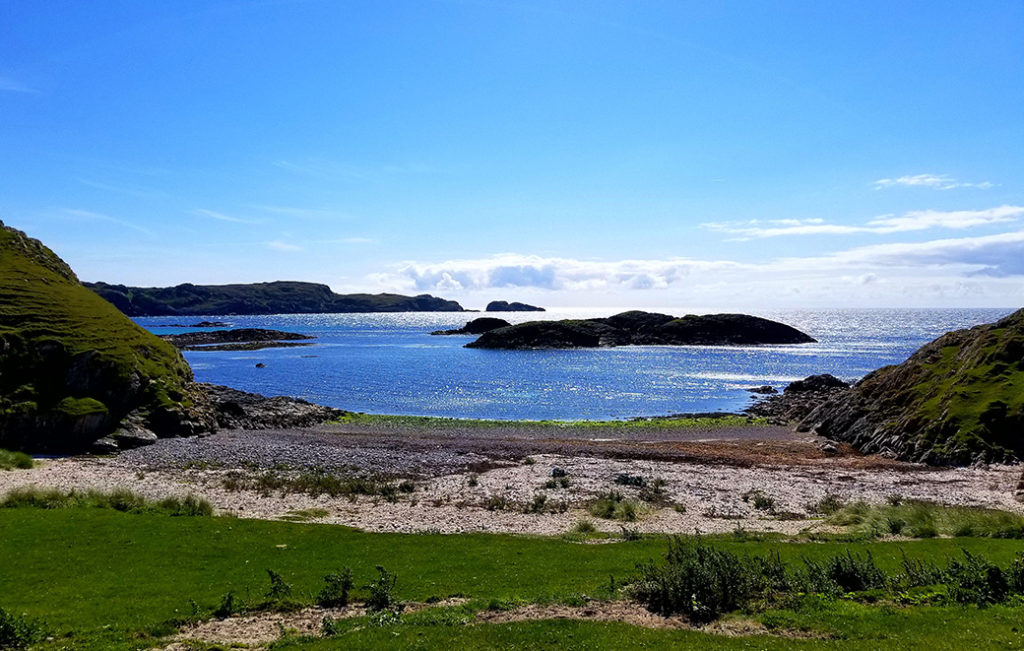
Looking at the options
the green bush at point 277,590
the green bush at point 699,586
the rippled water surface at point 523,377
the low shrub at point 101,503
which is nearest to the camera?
the green bush at point 699,586

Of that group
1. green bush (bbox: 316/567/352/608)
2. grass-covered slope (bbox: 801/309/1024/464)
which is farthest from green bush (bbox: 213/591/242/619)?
grass-covered slope (bbox: 801/309/1024/464)

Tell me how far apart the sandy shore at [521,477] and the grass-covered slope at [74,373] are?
538cm

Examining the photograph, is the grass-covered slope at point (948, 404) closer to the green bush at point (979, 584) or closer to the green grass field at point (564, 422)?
the green grass field at point (564, 422)

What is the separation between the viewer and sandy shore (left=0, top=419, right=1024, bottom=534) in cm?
3144

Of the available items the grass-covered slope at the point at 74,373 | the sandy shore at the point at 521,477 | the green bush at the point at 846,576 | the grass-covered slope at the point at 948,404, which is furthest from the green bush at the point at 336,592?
the grass-covered slope at the point at 948,404

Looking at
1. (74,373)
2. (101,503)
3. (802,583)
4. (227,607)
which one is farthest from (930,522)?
(74,373)

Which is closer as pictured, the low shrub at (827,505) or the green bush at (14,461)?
the low shrub at (827,505)

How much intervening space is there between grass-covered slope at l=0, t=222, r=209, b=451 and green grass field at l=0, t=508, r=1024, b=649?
30.3 meters

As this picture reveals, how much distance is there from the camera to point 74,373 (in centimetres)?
5725

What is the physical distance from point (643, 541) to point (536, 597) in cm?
869

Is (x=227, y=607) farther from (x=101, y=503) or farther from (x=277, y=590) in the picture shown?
(x=101, y=503)

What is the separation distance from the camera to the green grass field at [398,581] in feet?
47.7

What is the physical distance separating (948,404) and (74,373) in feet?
248

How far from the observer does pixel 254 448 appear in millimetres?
53125
